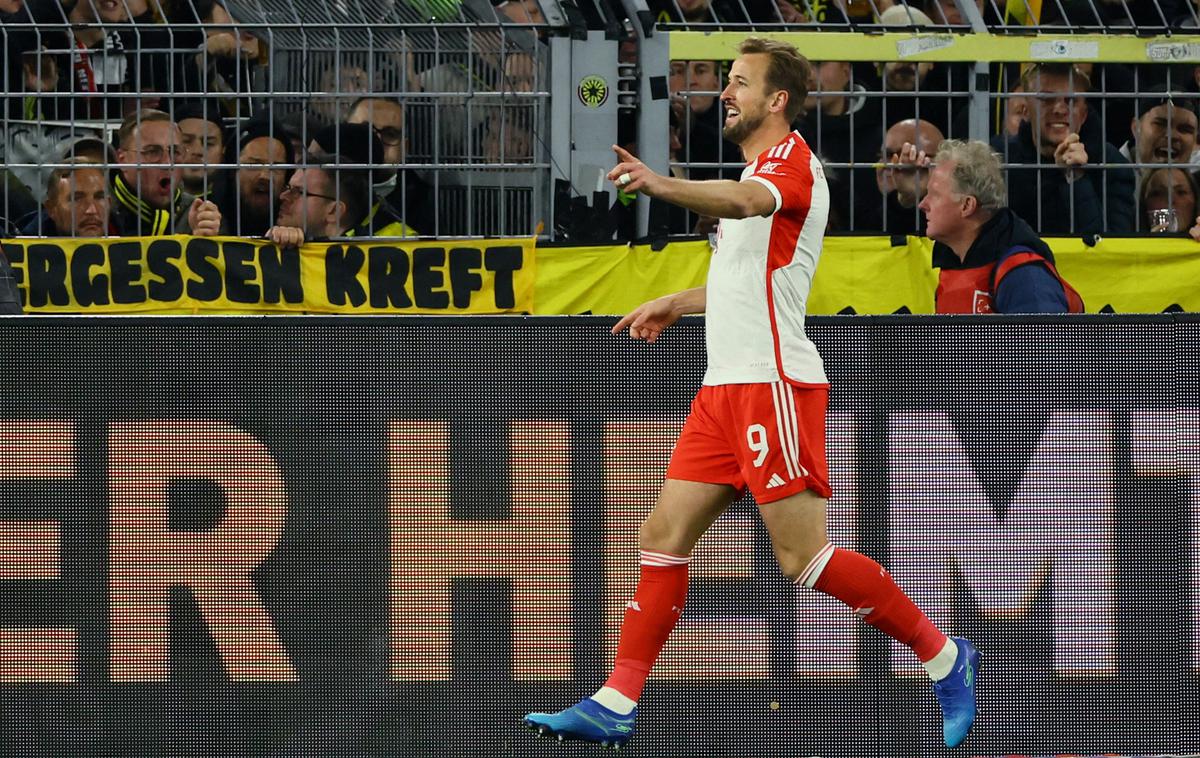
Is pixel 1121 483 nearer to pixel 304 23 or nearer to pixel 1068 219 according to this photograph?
pixel 1068 219

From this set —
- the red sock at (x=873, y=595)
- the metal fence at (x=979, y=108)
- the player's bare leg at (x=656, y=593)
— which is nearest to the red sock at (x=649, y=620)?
the player's bare leg at (x=656, y=593)

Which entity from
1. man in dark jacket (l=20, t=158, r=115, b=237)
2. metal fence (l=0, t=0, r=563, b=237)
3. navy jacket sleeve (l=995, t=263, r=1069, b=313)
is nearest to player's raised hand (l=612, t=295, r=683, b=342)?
navy jacket sleeve (l=995, t=263, r=1069, b=313)

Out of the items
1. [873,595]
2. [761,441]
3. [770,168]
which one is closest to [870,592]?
[873,595]

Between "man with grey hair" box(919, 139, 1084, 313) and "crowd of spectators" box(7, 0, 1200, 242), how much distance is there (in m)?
1.21

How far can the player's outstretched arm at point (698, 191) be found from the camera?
505 centimetres

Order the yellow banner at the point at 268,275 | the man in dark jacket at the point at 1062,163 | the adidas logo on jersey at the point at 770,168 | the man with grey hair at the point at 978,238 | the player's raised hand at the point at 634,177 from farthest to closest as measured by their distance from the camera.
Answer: the man in dark jacket at the point at 1062,163 < the yellow banner at the point at 268,275 < the man with grey hair at the point at 978,238 < the adidas logo on jersey at the point at 770,168 < the player's raised hand at the point at 634,177

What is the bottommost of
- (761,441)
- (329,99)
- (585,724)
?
(585,724)

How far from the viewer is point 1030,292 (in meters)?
6.94

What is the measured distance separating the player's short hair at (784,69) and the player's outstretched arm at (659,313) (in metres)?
0.58

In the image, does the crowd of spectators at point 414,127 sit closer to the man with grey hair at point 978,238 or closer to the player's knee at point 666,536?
the man with grey hair at point 978,238

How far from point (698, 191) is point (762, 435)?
78 cm

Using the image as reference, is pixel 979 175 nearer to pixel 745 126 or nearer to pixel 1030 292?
pixel 1030 292

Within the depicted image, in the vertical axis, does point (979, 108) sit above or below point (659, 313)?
above

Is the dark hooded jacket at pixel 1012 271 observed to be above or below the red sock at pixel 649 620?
above
